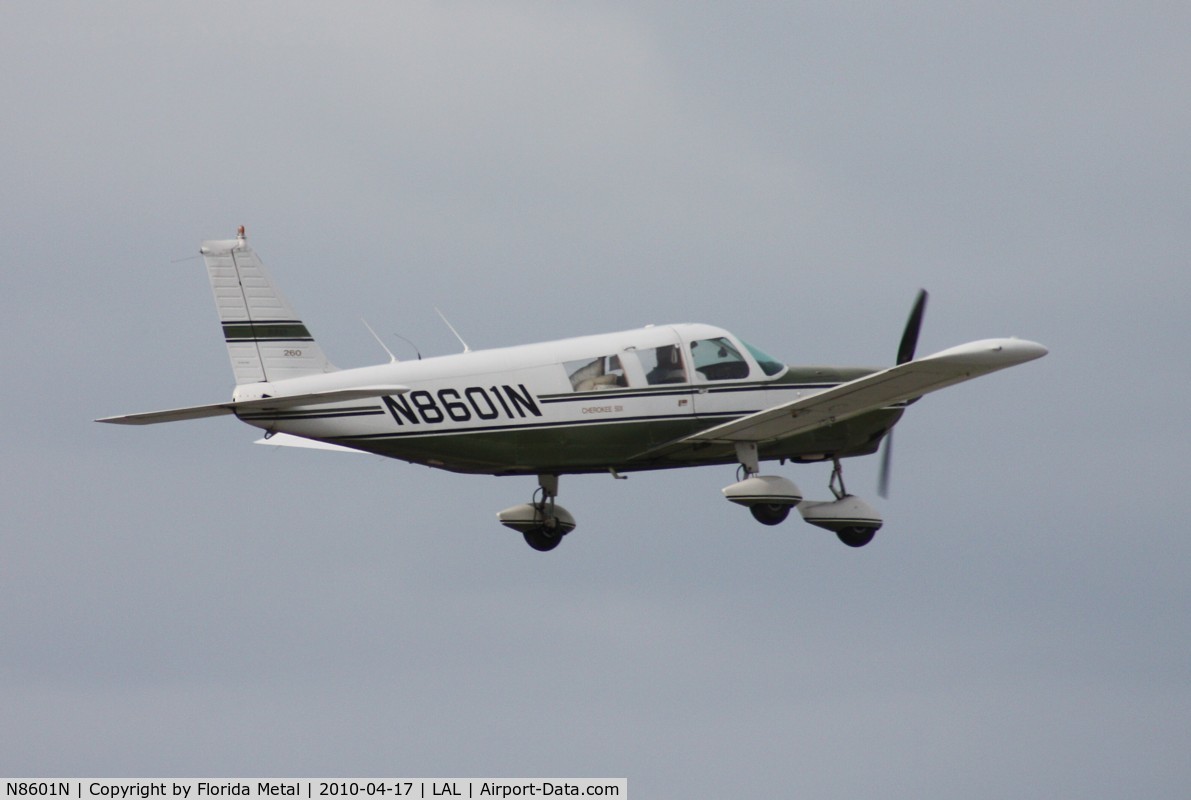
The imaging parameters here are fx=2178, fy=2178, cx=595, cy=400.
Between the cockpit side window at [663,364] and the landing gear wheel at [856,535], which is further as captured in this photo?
the landing gear wheel at [856,535]

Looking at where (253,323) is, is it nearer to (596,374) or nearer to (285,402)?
(285,402)

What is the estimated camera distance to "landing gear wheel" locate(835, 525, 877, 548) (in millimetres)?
29969

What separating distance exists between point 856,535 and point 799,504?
3.35 ft

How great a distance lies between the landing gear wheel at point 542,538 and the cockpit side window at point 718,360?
3260mm

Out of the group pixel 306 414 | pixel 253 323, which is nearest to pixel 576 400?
pixel 306 414

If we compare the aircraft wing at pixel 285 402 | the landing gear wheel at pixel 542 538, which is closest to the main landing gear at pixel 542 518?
the landing gear wheel at pixel 542 538

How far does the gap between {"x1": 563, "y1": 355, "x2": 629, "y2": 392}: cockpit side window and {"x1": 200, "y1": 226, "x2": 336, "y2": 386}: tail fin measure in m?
3.19

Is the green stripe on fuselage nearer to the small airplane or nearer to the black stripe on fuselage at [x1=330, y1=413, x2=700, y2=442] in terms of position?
the small airplane

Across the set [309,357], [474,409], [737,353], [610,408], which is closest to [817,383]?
[737,353]

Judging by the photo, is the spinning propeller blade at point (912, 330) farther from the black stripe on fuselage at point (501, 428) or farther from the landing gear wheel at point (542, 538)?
the landing gear wheel at point (542, 538)

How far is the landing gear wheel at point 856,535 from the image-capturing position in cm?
2997

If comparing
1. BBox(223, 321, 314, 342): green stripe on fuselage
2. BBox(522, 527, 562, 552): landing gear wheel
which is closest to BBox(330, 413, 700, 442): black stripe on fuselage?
BBox(223, 321, 314, 342): green stripe on fuselage

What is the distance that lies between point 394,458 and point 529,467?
1765 millimetres

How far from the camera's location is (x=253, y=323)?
27422 mm
